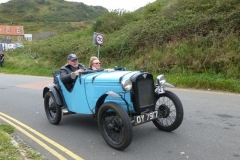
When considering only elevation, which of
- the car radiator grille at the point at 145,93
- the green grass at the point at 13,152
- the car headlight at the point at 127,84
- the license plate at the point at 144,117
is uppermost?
the car headlight at the point at 127,84

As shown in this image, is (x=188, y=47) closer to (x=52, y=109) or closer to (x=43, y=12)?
(x=52, y=109)

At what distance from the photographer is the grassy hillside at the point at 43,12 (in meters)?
122

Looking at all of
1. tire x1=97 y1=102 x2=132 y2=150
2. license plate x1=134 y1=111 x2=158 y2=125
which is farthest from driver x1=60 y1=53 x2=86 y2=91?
license plate x1=134 y1=111 x2=158 y2=125

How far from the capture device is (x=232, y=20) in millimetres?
12836

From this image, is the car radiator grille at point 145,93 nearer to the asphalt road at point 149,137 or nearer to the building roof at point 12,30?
the asphalt road at point 149,137

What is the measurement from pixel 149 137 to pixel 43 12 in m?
142

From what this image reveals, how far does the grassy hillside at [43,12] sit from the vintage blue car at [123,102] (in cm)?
11910

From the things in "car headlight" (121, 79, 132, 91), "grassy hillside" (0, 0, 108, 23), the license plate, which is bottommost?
the license plate

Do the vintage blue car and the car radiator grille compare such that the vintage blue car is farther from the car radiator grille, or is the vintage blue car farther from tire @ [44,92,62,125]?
tire @ [44,92,62,125]

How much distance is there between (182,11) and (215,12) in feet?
9.88

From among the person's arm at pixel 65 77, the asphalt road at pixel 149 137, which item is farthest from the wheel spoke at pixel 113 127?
the person's arm at pixel 65 77

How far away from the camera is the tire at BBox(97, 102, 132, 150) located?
429 cm

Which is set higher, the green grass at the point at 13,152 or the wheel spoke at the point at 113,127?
the wheel spoke at the point at 113,127

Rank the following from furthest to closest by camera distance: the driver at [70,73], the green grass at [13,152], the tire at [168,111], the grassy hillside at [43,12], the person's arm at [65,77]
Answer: the grassy hillside at [43,12]
the person's arm at [65,77]
the driver at [70,73]
the tire at [168,111]
the green grass at [13,152]
